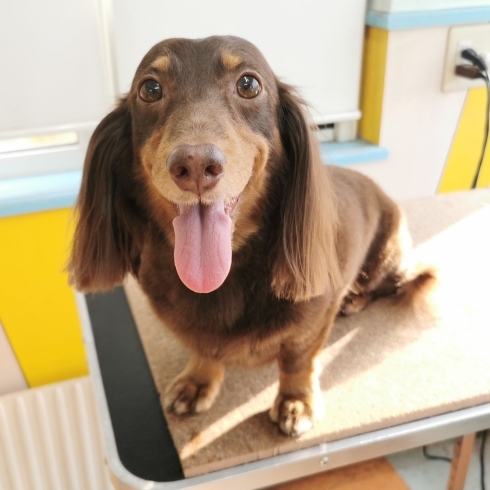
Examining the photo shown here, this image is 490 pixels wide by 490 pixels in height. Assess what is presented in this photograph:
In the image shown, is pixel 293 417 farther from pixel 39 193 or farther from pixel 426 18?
pixel 426 18

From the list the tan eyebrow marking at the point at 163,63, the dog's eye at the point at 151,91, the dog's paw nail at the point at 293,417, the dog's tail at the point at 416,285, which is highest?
the tan eyebrow marking at the point at 163,63

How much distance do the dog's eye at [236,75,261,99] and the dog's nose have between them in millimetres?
189

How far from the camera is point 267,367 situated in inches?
44.5

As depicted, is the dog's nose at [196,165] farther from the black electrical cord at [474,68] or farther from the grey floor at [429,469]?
the black electrical cord at [474,68]

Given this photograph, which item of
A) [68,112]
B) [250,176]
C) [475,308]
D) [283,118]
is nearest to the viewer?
[250,176]

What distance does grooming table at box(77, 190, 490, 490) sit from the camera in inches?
35.8

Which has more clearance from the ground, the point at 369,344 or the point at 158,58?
the point at 158,58

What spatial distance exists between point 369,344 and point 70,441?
983 millimetres

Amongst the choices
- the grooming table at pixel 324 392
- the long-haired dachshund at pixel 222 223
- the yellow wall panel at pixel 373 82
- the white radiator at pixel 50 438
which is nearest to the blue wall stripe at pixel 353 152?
the yellow wall panel at pixel 373 82

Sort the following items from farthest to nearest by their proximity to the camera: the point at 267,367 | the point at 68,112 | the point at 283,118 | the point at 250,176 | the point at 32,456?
the point at 32,456 → the point at 68,112 → the point at 267,367 → the point at 283,118 → the point at 250,176

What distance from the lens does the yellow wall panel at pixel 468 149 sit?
183cm

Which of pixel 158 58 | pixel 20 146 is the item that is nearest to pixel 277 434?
pixel 158 58

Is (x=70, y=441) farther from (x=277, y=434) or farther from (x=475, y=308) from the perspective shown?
(x=475, y=308)

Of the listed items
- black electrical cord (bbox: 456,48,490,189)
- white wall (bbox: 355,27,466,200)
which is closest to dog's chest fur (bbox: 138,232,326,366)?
white wall (bbox: 355,27,466,200)
